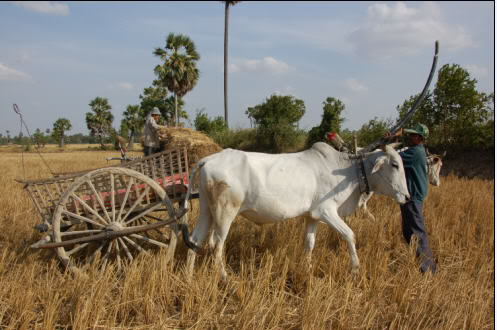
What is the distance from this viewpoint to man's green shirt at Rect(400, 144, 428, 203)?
13.3ft

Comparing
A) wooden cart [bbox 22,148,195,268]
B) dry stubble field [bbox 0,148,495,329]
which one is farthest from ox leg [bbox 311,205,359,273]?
wooden cart [bbox 22,148,195,268]

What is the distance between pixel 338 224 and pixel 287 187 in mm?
698

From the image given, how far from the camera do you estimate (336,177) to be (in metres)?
3.79

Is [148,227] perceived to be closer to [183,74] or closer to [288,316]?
[288,316]

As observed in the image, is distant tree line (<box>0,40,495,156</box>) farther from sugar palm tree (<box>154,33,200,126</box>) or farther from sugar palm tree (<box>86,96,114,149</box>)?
sugar palm tree (<box>86,96,114,149</box>)

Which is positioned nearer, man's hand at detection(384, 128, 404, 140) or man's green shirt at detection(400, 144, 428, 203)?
man's hand at detection(384, 128, 404, 140)

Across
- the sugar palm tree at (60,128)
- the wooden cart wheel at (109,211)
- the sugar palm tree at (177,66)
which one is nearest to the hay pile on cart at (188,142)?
the wooden cart wheel at (109,211)

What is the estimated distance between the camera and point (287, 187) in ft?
11.6

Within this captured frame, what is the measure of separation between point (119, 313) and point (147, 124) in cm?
529

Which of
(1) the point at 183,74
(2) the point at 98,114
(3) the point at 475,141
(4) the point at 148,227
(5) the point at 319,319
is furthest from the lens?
(2) the point at 98,114

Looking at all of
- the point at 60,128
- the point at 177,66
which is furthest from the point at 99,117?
the point at 177,66

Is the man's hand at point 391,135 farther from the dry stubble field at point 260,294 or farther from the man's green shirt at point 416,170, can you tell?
the dry stubble field at point 260,294

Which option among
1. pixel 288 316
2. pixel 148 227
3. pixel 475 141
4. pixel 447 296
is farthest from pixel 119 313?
pixel 475 141

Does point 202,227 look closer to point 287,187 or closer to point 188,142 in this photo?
point 287,187
